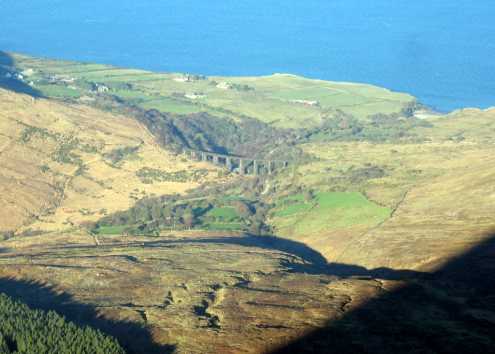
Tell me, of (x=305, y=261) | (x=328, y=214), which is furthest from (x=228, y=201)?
(x=305, y=261)

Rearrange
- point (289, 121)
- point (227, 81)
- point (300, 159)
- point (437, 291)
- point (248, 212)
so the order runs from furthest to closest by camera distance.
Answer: point (227, 81) → point (289, 121) → point (300, 159) → point (248, 212) → point (437, 291)

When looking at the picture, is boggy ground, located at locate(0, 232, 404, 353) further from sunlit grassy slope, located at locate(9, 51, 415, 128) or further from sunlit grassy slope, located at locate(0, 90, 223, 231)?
sunlit grassy slope, located at locate(9, 51, 415, 128)

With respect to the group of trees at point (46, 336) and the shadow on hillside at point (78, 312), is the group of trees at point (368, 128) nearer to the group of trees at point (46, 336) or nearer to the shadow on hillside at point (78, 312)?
the shadow on hillside at point (78, 312)

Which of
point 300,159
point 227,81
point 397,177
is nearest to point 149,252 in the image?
point 397,177

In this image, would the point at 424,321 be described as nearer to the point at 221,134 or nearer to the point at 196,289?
the point at 196,289

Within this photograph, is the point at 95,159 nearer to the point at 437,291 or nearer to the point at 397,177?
the point at 397,177

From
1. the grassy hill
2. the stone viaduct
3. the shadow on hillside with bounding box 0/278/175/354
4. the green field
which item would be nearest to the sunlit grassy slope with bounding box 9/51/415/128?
the grassy hill

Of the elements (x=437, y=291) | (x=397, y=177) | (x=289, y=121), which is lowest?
(x=437, y=291)
